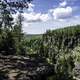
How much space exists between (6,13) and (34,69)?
25.5 ft

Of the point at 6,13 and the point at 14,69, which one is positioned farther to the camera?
the point at 6,13

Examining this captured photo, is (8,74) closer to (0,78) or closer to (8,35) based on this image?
(0,78)

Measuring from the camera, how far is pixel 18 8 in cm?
A: 2248

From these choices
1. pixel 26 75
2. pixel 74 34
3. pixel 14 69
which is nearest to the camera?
pixel 26 75

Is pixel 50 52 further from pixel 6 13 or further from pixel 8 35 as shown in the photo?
pixel 6 13

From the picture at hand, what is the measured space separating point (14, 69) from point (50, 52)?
91471 millimetres

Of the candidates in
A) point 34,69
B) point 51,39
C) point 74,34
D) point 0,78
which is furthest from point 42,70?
point 51,39

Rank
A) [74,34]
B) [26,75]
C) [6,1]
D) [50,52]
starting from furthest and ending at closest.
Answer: [74,34], [50,52], [6,1], [26,75]

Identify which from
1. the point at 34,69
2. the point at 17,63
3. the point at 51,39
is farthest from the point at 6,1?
the point at 51,39

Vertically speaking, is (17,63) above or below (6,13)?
below

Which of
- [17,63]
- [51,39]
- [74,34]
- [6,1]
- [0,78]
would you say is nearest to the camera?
[0,78]

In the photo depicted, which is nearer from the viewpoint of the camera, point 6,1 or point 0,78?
point 0,78

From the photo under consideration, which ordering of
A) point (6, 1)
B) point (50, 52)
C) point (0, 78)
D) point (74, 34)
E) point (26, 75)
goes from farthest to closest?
point (74, 34)
point (50, 52)
point (6, 1)
point (26, 75)
point (0, 78)

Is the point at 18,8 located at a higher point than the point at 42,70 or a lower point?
higher
